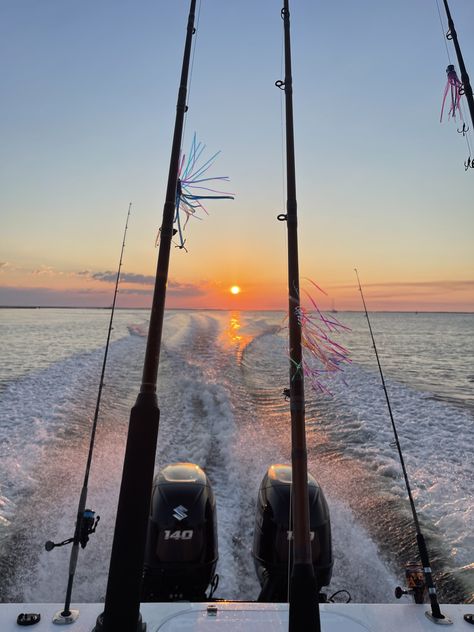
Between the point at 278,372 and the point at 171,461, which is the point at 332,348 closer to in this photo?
the point at 171,461

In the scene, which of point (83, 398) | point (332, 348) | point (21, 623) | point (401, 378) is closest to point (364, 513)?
point (332, 348)

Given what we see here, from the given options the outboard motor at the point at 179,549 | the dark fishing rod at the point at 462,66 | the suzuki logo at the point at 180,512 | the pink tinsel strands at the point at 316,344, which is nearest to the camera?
the pink tinsel strands at the point at 316,344

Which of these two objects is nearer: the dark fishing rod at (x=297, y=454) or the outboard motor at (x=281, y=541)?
the dark fishing rod at (x=297, y=454)

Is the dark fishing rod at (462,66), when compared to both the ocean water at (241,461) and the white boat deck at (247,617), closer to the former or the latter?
the ocean water at (241,461)

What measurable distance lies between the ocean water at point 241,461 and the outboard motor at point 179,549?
2.70 feet

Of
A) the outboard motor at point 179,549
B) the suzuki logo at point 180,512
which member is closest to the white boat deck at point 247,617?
the outboard motor at point 179,549

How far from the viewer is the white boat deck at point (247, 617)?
2.26 metres

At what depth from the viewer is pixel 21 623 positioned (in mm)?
2209

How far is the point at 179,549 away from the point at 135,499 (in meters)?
1.54

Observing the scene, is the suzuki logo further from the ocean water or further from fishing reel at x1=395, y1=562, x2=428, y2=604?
fishing reel at x1=395, y1=562, x2=428, y2=604

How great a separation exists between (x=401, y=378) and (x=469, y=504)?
9697 millimetres

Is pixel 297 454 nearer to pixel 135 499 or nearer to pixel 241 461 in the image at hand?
pixel 135 499

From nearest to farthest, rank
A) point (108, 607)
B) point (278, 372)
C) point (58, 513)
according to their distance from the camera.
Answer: point (108, 607), point (58, 513), point (278, 372)

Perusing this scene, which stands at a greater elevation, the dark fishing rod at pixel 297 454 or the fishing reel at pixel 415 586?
the dark fishing rod at pixel 297 454
